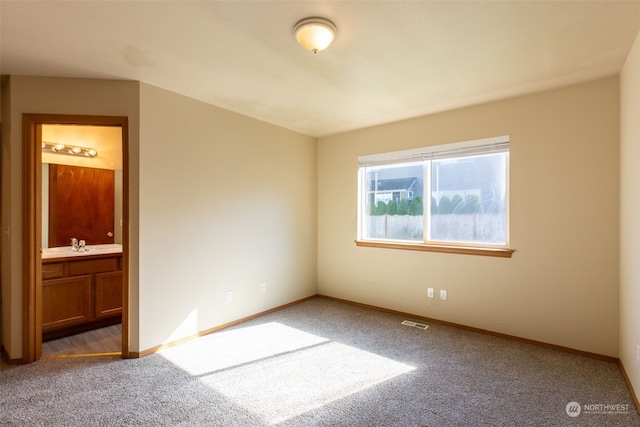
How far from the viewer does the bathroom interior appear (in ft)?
10.6

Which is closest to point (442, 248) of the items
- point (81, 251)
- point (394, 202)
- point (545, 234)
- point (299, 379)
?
point (394, 202)

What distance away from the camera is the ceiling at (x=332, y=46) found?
1.80 meters

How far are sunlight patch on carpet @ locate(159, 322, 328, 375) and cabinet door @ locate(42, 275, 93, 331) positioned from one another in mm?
1250

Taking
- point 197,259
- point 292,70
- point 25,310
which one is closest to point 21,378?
point 25,310

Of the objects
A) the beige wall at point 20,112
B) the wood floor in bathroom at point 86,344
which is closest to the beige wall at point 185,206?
the beige wall at point 20,112

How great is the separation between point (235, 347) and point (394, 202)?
2518 millimetres

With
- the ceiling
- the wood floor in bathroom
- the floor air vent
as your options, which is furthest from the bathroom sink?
the floor air vent

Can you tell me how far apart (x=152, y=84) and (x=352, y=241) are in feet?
9.65

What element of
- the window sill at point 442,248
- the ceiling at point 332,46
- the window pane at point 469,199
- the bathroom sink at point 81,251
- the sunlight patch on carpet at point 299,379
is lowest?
the sunlight patch on carpet at point 299,379

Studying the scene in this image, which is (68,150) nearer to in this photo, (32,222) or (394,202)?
(32,222)

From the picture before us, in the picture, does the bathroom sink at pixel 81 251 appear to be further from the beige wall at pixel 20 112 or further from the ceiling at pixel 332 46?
the ceiling at pixel 332 46

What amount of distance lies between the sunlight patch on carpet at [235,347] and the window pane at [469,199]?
190 centimetres

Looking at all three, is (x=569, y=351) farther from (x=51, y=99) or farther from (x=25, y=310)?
(x=51, y=99)

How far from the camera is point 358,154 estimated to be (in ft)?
14.2
